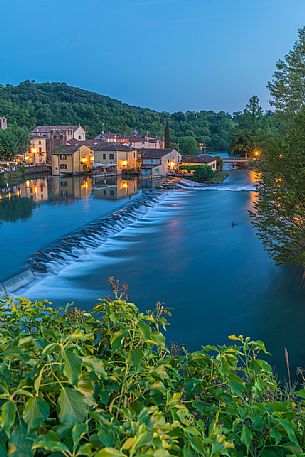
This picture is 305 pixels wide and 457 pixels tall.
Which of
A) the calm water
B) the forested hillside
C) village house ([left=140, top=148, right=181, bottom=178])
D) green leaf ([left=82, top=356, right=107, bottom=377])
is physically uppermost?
the forested hillside

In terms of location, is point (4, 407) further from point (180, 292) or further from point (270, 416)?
point (180, 292)

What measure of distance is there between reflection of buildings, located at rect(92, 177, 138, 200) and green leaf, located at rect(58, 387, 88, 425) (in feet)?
102

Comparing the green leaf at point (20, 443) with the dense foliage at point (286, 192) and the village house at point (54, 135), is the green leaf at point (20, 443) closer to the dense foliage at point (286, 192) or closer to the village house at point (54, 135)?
the dense foliage at point (286, 192)

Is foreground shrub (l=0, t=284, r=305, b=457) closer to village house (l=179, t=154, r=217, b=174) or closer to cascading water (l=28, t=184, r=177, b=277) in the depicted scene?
cascading water (l=28, t=184, r=177, b=277)

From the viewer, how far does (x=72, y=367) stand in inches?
61.7

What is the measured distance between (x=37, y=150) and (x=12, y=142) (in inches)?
403

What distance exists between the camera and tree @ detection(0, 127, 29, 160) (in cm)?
4779

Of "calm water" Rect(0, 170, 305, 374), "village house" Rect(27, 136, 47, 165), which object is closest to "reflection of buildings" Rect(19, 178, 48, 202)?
"calm water" Rect(0, 170, 305, 374)

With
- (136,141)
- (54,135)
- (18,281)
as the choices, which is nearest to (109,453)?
(18,281)

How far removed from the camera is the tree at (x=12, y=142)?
47791mm

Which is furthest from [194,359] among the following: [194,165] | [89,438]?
[194,165]

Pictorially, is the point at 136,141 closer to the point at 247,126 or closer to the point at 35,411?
the point at 247,126

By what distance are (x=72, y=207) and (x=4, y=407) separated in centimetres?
2735

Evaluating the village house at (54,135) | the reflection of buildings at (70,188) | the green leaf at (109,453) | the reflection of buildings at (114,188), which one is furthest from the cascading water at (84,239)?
the village house at (54,135)
